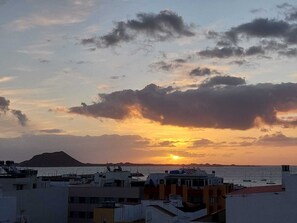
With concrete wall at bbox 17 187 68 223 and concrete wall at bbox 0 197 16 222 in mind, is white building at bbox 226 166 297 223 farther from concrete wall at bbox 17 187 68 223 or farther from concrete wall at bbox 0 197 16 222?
concrete wall at bbox 17 187 68 223

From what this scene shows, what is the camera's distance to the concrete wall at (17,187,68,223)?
64875 mm

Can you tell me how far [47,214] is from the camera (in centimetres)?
7100

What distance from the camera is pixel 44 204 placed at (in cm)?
7006

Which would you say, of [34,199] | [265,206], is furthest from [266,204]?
Result: [34,199]

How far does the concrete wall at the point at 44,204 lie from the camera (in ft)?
213

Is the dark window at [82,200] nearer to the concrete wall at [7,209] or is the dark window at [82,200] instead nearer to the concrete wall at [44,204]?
the concrete wall at [44,204]

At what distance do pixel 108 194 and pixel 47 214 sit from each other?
44.0 ft

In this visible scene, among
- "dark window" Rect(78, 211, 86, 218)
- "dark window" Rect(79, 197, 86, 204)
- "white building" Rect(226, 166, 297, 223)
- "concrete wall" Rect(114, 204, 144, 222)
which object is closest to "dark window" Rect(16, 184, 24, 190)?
"dark window" Rect(79, 197, 86, 204)

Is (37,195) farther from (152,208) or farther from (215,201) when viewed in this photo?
(215,201)

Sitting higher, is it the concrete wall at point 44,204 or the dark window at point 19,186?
the dark window at point 19,186

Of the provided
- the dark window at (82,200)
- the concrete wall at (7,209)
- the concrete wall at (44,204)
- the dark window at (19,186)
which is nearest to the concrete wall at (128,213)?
the concrete wall at (7,209)

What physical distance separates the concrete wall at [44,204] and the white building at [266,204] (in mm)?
29914

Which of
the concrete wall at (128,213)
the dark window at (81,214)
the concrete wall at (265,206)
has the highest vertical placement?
the concrete wall at (265,206)

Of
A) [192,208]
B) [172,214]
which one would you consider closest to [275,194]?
[172,214]
